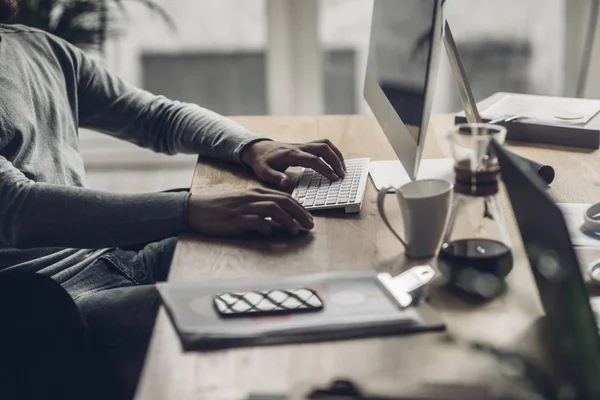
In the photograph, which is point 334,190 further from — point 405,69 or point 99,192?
point 99,192

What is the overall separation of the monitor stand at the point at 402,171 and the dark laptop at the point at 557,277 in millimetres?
586

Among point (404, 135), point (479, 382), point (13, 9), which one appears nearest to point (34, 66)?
point (13, 9)

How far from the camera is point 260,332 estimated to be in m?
1.02

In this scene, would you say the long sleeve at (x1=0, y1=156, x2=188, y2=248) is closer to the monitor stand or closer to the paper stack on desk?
the paper stack on desk

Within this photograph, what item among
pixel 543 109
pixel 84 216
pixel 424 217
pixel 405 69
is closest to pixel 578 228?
pixel 424 217

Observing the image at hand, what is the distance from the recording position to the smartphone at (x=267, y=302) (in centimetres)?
107

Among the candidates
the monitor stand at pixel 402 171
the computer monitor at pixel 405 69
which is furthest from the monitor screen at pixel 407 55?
the monitor stand at pixel 402 171

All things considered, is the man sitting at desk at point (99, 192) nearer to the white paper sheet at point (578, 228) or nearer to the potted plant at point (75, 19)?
the white paper sheet at point (578, 228)

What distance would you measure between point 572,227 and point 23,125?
0.98 m

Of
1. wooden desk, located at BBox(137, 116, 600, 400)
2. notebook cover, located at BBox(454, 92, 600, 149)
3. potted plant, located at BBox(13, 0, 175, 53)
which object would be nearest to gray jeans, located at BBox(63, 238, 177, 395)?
wooden desk, located at BBox(137, 116, 600, 400)

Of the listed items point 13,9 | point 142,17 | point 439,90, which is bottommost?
point 439,90

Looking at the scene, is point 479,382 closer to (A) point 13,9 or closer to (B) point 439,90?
(A) point 13,9

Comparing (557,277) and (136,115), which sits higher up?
(557,277)

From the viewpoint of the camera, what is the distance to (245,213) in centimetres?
136
